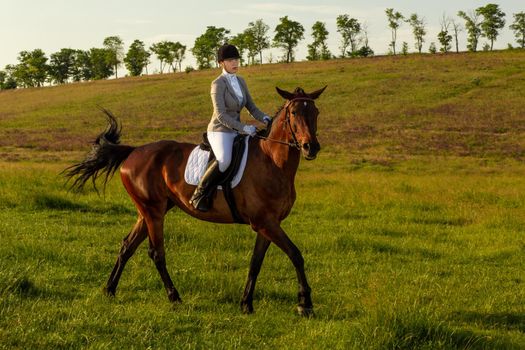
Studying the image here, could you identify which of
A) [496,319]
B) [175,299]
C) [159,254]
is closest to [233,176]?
[159,254]

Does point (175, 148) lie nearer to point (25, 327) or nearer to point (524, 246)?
point (25, 327)

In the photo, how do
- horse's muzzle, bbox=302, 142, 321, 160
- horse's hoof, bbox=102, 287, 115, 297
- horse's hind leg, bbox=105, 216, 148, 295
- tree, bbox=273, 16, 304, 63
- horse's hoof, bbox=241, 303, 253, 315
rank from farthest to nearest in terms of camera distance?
tree, bbox=273, 16, 304, 63 < horse's hind leg, bbox=105, 216, 148, 295 < horse's hoof, bbox=102, 287, 115, 297 < horse's hoof, bbox=241, 303, 253, 315 < horse's muzzle, bbox=302, 142, 321, 160

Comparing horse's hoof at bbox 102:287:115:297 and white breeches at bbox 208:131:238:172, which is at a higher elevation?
white breeches at bbox 208:131:238:172

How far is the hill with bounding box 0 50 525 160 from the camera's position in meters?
40.7

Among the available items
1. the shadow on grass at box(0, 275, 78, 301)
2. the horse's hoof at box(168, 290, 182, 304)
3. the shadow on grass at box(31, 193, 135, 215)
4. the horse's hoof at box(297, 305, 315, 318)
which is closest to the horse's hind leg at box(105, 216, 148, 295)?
the shadow on grass at box(0, 275, 78, 301)

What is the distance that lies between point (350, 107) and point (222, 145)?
5174cm

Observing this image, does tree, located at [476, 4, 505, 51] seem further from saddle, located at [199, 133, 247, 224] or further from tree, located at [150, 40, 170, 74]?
saddle, located at [199, 133, 247, 224]

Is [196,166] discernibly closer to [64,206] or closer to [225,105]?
[225,105]

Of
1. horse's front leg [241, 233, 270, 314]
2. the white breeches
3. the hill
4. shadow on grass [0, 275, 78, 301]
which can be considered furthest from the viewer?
the hill

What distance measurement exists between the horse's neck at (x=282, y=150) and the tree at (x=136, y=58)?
126 m

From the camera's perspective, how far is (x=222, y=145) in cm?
763

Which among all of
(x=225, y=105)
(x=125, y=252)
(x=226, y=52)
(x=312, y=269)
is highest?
(x=226, y=52)

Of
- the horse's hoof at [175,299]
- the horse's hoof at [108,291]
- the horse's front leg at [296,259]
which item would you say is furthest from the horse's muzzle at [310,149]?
the horse's hoof at [108,291]

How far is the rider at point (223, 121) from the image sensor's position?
297 inches
